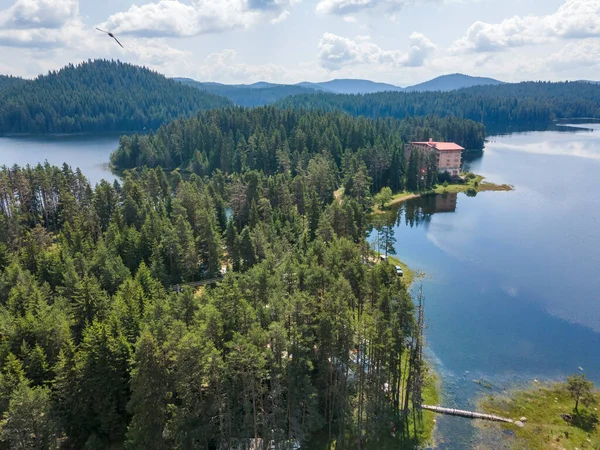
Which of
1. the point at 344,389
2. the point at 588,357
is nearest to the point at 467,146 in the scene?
the point at 588,357

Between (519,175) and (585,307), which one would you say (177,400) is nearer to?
(585,307)

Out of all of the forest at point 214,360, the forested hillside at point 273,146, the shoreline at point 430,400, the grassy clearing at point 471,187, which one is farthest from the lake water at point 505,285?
the forested hillside at point 273,146

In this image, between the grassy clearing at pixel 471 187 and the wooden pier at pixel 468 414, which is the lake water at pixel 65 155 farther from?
the wooden pier at pixel 468 414

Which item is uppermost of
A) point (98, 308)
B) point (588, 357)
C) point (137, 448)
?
point (98, 308)

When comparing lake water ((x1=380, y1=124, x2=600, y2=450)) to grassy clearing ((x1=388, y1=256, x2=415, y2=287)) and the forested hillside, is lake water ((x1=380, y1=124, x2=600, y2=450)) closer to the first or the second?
grassy clearing ((x1=388, y1=256, x2=415, y2=287))

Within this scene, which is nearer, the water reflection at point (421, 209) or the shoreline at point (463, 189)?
the water reflection at point (421, 209)

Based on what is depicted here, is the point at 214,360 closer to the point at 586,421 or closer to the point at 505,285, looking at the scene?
the point at 586,421
